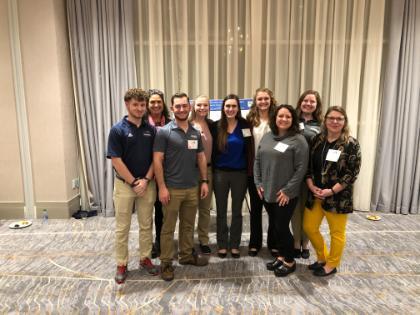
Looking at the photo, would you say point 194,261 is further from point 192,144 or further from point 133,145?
point 133,145

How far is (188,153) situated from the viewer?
7.28ft

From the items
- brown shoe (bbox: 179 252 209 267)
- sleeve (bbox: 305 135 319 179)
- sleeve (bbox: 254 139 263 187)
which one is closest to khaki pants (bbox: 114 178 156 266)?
brown shoe (bbox: 179 252 209 267)

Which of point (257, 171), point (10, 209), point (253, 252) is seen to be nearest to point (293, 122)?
point (257, 171)

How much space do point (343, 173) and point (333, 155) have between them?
0.15 m

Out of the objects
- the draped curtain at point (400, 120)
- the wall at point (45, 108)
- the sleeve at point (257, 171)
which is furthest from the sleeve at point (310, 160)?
the wall at point (45, 108)

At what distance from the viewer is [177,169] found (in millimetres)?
2215

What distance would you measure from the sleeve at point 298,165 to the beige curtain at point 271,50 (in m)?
1.67

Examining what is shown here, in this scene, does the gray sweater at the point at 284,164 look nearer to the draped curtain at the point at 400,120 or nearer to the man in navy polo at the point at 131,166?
the man in navy polo at the point at 131,166

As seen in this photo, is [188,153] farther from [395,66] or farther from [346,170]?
[395,66]

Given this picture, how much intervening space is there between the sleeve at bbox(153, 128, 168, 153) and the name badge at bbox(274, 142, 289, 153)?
813 millimetres

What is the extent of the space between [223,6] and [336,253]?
2.96 m

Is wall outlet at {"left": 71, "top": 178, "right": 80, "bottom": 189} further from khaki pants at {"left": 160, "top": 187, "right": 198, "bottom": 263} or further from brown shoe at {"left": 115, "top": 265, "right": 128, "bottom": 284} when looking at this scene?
khaki pants at {"left": 160, "top": 187, "right": 198, "bottom": 263}

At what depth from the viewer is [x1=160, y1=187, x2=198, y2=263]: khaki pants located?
7.46 feet

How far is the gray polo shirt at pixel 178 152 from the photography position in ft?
7.11
